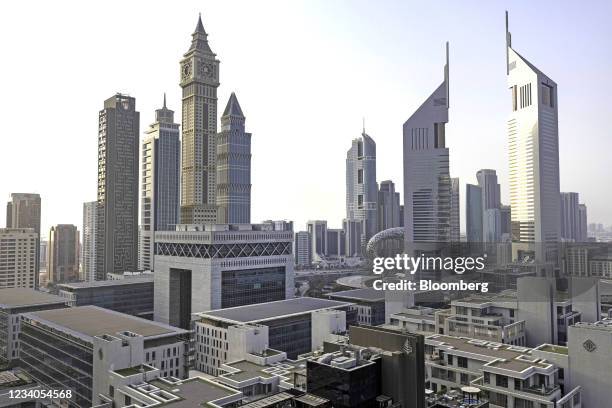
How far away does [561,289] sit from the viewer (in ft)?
172

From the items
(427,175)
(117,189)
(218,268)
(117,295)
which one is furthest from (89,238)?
(427,175)

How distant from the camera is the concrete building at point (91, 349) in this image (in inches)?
1545

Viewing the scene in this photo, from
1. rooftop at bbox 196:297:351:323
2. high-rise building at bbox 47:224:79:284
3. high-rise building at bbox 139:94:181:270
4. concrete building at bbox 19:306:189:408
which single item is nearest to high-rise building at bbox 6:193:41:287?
high-rise building at bbox 47:224:79:284

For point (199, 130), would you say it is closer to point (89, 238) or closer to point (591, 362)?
point (89, 238)

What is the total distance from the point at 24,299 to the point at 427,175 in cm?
11681

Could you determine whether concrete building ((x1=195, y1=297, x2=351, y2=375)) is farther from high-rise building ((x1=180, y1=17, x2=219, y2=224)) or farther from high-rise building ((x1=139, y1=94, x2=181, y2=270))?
high-rise building ((x1=180, y1=17, x2=219, y2=224))

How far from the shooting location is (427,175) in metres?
152

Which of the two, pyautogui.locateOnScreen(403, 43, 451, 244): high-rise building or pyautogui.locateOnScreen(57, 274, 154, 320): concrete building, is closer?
pyautogui.locateOnScreen(57, 274, 154, 320): concrete building

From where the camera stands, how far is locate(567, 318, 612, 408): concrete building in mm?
32531

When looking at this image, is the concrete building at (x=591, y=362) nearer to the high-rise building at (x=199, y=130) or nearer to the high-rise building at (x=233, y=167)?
the high-rise building at (x=233, y=167)

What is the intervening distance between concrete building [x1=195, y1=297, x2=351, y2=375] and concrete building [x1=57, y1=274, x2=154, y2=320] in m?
37.5

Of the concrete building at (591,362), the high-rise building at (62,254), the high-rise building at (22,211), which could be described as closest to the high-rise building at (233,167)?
the high-rise building at (62,254)

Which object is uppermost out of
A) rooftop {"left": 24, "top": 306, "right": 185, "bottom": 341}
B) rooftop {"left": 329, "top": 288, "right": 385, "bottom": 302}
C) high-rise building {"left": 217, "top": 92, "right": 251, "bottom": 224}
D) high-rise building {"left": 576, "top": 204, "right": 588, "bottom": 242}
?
high-rise building {"left": 217, "top": 92, "right": 251, "bottom": 224}

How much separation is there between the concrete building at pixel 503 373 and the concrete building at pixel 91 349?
24.2 metres
